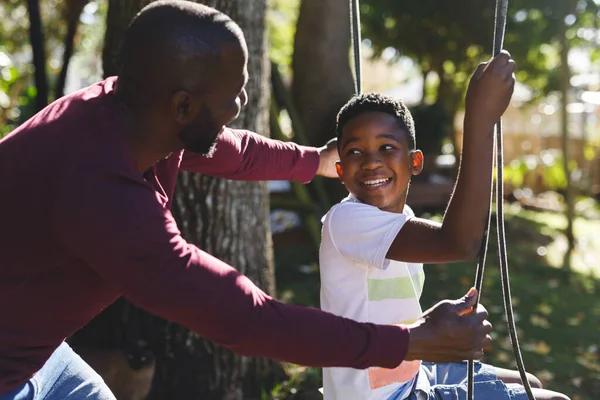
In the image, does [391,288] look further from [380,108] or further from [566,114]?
[566,114]

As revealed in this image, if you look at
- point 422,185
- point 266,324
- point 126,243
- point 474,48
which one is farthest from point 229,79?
point 474,48

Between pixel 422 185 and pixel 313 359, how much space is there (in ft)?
28.0

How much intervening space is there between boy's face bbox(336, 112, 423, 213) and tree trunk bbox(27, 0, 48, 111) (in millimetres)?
2873

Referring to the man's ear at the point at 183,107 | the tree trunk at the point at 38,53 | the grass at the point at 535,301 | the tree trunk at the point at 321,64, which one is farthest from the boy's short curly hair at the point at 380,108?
the tree trunk at the point at 321,64

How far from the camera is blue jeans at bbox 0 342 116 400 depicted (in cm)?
196

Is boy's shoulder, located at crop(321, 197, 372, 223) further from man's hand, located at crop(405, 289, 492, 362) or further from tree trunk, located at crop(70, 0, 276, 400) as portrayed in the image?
tree trunk, located at crop(70, 0, 276, 400)

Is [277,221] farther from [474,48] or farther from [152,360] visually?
[474,48]

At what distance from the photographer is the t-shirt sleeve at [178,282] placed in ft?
5.22

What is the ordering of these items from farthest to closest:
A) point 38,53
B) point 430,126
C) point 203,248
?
1. point 430,126
2. point 38,53
3. point 203,248

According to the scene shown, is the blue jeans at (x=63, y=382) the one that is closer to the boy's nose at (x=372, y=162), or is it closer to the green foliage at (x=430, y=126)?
the boy's nose at (x=372, y=162)

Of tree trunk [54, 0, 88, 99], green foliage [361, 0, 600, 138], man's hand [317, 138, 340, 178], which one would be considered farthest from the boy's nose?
green foliage [361, 0, 600, 138]

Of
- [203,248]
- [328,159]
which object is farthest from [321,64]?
[328,159]

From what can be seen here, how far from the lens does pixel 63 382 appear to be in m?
2.09

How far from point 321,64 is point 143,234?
249 inches
